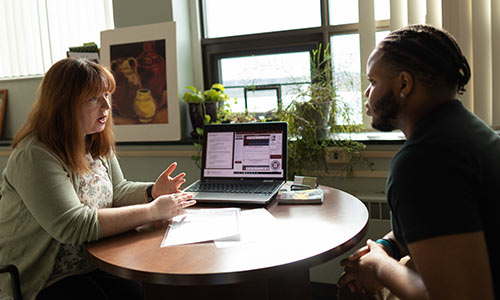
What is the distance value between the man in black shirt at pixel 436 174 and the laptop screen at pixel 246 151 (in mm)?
795

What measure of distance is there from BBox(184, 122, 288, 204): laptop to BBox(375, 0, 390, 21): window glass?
41.1 inches

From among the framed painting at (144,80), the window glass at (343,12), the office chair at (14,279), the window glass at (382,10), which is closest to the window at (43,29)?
the framed painting at (144,80)

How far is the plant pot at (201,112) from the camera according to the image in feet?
8.71

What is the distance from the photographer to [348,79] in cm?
239

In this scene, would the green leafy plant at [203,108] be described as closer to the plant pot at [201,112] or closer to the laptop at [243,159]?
the plant pot at [201,112]

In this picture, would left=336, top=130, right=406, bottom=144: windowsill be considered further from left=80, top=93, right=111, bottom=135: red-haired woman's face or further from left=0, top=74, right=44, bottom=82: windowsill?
left=0, top=74, right=44, bottom=82: windowsill

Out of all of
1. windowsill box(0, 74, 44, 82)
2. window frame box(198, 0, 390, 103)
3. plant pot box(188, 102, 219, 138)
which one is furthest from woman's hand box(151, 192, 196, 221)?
windowsill box(0, 74, 44, 82)

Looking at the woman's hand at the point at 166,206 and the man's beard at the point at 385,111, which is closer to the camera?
the man's beard at the point at 385,111

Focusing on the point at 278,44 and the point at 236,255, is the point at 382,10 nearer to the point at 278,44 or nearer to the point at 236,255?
the point at 278,44

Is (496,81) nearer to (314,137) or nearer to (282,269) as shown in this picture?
(314,137)

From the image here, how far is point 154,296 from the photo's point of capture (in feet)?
4.42

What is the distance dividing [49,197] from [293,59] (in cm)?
185

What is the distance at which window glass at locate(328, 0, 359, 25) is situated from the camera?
2.53m

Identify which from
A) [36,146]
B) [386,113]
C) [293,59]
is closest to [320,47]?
[293,59]
